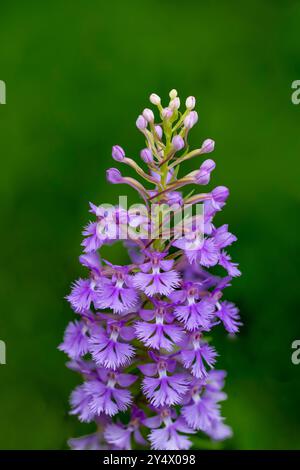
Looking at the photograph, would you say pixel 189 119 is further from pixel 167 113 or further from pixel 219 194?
pixel 219 194

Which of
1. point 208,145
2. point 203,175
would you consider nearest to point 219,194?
point 203,175

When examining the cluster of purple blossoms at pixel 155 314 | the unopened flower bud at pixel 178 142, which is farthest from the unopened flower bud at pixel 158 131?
the unopened flower bud at pixel 178 142

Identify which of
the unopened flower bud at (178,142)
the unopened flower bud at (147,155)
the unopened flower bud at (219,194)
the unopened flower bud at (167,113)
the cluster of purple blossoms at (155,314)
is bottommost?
the cluster of purple blossoms at (155,314)

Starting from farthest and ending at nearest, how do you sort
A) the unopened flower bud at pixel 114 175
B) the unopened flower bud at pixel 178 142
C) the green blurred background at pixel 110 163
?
the green blurred background at pixel 110 163
the unopened flower bud at pixel 114 175
the unopened flower bud at pixel 178 142

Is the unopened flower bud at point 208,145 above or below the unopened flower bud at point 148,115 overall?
below

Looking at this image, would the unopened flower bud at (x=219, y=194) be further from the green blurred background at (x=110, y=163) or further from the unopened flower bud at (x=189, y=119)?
the green blurred background at (x=110, y=163)

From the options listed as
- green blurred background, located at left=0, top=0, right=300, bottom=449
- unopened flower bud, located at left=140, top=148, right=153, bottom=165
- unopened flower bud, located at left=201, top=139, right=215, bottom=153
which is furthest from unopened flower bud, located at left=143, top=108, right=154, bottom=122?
green blurred background, located at left=0, top=0, right=300, bottom=449

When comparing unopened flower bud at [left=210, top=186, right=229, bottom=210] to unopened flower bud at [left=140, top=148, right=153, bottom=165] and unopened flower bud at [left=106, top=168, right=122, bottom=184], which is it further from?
unopened flower bud at [left=106, top=168, right=122, bottom=184]
